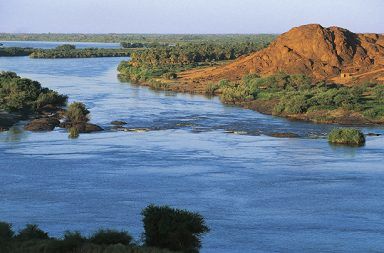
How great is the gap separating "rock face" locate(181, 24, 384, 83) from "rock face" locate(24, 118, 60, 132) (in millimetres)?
31904

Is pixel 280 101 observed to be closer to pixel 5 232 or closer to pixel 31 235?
pixel 31 235

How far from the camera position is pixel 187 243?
20.4 metres

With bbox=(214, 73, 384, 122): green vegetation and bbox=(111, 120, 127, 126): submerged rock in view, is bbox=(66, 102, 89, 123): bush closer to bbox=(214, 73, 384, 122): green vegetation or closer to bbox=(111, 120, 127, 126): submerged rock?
bbox=(111, 120, 127, 126): submerged rock

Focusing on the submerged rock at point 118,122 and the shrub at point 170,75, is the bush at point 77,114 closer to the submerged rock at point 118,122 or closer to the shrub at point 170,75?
the submerged rock at point 118,122

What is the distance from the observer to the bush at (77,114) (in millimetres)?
49562

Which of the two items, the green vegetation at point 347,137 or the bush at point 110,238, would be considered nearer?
the bush at point 110,238

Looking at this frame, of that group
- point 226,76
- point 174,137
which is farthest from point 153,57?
point 174,137

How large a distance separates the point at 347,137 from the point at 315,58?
120ft

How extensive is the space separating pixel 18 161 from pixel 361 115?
89.5 feet

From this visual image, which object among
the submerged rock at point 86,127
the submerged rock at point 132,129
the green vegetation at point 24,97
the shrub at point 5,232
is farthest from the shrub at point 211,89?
the shrub at point 5,232

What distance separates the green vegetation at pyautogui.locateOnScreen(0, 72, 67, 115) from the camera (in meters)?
54.8

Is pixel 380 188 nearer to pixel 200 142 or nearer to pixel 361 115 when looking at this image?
pixel 200 142

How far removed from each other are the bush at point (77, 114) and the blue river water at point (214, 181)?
108 centimetres

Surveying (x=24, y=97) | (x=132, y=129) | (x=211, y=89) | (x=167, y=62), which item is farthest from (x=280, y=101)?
(x=167, y=62)
